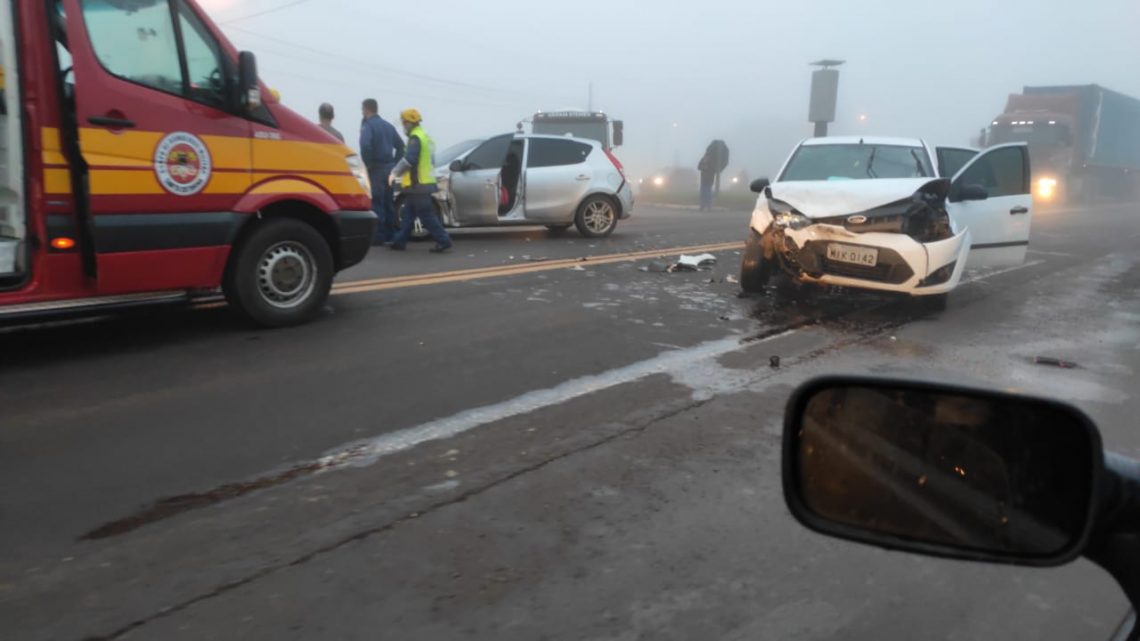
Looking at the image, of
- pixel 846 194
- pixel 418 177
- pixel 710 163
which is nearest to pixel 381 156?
pixel 418 177

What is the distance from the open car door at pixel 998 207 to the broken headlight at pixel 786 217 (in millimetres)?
1968

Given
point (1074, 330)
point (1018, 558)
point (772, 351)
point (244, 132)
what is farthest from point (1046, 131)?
point (1018, 558)

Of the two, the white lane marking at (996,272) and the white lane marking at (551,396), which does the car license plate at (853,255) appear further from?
the white lane marking at (996,272)

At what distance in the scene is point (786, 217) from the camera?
748 cm

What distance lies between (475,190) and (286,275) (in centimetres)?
631

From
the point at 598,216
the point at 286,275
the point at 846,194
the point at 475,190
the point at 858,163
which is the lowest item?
the point at 286,275

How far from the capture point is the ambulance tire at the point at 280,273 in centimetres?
582

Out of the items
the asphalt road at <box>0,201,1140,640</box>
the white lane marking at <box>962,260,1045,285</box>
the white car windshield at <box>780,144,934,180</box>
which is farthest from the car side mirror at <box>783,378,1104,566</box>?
the white lane marking at <box>962,260,1045,285</box>

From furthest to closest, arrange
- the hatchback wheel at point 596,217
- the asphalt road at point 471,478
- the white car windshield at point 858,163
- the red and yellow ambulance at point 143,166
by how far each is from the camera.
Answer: the hatchback wheel at point 596,217 → the white car windshield at point 858,163 → the red and yellow ambulance at point 143,166 → the asphalt road at point 471,478

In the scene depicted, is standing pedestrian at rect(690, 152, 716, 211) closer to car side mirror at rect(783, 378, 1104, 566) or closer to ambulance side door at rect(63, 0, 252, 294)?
ambulance side door at rect(63, 0, 252, 294)

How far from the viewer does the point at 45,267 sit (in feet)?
16.1

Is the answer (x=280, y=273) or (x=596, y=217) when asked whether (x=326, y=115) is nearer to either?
(x=596, y=217)

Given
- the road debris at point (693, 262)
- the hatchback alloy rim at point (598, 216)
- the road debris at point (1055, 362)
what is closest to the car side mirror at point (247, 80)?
the road debris at point (693, 262)

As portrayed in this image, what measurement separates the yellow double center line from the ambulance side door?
2.05 m
